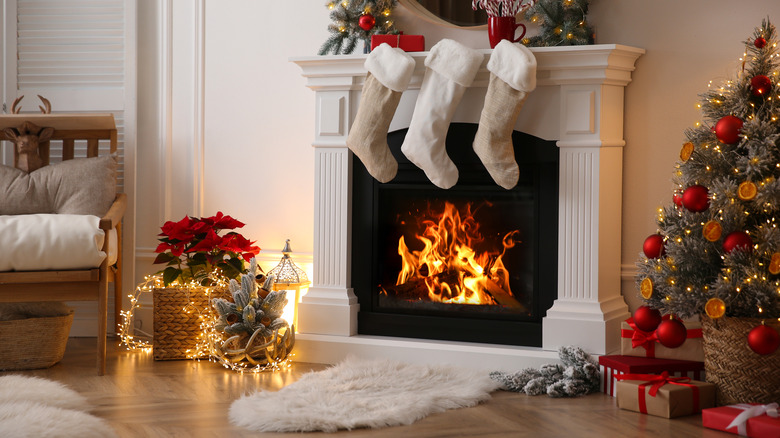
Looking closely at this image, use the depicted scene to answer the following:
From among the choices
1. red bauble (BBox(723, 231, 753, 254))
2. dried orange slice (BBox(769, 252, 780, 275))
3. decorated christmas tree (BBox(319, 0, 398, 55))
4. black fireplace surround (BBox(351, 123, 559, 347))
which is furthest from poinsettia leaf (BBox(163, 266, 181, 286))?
dried orange slice (BBox(769, 252, 780, 275))

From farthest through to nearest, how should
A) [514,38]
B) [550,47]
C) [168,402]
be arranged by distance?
[514,38] → [550,47] → [168,402]

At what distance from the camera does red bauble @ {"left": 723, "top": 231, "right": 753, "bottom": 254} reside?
238 centimetres

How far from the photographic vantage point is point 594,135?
2955 millimetres

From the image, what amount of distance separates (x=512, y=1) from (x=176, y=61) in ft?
5.34

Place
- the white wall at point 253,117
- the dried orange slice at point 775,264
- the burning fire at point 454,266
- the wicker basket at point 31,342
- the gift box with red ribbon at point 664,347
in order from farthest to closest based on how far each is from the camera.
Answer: the white wall at point 253,117 → the burning fire at point 454,266 → the wicker basket at point 31,342 → the gift box with red ribbon at point 664,347 → the dried orange slice at point 775,264

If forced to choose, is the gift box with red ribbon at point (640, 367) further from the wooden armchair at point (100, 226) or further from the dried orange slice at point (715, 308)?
the wooden armchair at point (100, 226)

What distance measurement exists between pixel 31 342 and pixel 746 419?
2484mm

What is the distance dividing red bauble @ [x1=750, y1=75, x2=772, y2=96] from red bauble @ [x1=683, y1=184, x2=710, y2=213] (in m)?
0.34

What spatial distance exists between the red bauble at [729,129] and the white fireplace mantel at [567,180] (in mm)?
512

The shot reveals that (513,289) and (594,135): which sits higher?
(594,135)

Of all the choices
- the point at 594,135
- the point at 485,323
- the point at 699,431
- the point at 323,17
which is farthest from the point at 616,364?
the point at 323,17

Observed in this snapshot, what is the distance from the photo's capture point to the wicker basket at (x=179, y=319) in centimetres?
327

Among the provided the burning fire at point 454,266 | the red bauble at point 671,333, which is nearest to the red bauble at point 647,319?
the red bauble at point 671,333

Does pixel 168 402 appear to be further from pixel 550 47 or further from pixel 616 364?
pixel 550 47
